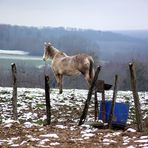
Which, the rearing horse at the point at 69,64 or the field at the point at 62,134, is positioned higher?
the rearing horse at the point at 69,64

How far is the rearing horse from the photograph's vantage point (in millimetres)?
20609

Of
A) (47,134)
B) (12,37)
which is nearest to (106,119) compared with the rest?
(47,134)

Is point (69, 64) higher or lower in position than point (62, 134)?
higher

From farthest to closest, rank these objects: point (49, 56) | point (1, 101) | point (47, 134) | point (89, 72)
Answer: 1. point (49, 56)
2. point (89, 72)
3. point (1, 101)
4. point (47, 134)

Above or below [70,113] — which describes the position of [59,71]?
above

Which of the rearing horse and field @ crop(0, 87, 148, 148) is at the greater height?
the rearing horse

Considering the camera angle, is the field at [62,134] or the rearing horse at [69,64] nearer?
the field at [62,134]

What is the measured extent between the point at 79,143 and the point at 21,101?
30.4 feet

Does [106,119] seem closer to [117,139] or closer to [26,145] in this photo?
[117,139]

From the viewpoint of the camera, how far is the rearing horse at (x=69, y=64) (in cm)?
2061

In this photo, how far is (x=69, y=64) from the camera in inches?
843

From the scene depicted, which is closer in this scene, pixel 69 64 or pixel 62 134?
pixel 62 134

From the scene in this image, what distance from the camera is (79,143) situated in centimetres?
852

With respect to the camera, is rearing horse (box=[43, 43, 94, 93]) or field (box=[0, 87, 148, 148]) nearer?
field (box=[0, 87, 148, 148])
